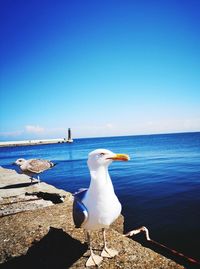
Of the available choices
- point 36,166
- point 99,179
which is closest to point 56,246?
point 99,179

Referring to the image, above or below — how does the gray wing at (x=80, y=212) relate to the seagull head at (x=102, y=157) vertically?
below

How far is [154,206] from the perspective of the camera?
9430mm

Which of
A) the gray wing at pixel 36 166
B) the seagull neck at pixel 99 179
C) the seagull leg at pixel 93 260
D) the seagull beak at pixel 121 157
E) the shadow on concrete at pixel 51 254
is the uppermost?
the seagull beak at pixel 121 157

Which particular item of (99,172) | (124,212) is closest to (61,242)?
(99,172)

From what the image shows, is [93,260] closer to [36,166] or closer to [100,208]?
[100,208]

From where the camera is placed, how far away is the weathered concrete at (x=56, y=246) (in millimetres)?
3766

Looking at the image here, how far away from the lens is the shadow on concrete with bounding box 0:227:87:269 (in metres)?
3.82

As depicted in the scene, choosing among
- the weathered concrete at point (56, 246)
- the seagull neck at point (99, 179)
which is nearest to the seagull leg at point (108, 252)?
the weathered concrete at point (56, 246)

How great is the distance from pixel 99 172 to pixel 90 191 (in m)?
0.35

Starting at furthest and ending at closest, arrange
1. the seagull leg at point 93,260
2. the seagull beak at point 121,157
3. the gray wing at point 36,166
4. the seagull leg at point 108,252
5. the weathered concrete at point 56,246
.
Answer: the gray wing at point 36,166 → the seagull leg at point 108,252 → the weathered concrete at point 56,246 → the seagull leg at point 93,260 → the seagull beak at point 121,157

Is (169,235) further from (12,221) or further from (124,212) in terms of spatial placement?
(12,221)

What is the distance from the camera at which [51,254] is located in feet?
13.4

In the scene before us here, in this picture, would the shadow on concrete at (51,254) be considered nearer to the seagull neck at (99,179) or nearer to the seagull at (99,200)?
the seagull at (99,200)

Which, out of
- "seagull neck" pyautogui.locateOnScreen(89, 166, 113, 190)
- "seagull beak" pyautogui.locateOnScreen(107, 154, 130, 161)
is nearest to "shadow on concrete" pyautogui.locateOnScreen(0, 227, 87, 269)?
"seagull neck" pyautogui.locateOnScreen(89, 166, 113, 190)
